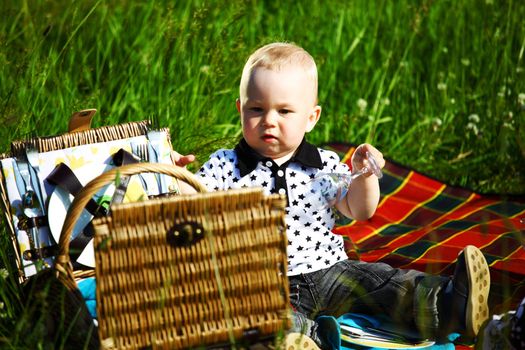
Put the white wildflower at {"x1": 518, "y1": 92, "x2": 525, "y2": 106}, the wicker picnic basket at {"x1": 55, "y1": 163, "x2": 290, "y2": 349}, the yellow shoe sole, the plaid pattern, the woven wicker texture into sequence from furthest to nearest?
the white wildflower at {"x1": 518, "y1": 92, "x2": 525, "y2": 106} < the plaid pattern < the woven wicker texture < the yellow shoe sole < the wicker picnic basket at {"x1": 55, "y1": 163, "x2": 290, "y2": 349}

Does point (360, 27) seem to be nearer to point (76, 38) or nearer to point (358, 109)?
point (358, 109)

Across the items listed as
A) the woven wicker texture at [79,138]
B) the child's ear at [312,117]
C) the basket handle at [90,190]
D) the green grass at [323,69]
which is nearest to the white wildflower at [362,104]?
the green grass at [323,69]

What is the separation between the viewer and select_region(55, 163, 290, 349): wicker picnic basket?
2.28m

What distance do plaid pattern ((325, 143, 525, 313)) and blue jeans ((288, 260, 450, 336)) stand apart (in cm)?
28

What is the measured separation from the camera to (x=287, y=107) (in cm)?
309

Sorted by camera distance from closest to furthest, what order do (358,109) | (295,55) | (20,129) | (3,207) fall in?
(3,207)
(295,55)
(20,129)
(358,109)

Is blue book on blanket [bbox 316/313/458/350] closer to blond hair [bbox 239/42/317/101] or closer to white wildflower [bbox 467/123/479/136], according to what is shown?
blond hair [bbox 239/42/317/101]

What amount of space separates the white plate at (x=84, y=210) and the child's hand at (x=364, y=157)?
29.5 inches

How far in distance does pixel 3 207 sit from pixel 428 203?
2.24m

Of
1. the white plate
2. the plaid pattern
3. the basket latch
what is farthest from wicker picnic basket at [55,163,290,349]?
the plaid pattern

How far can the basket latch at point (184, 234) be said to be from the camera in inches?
90.5

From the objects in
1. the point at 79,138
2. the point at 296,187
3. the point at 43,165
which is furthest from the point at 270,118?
the point at 43,165

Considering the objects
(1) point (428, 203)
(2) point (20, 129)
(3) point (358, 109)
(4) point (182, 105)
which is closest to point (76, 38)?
(4) point (182, 105)

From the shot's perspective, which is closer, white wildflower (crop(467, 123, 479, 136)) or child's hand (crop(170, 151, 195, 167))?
child's hand (crop(170, 151, 195, 167))
